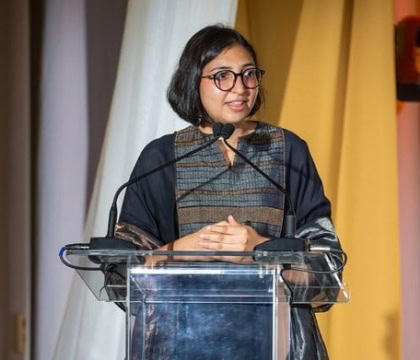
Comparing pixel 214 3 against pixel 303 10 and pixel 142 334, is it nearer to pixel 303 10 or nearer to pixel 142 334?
pixel 303 10

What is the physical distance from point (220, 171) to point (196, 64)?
0.21 meters

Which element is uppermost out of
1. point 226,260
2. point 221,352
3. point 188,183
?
point 188,183

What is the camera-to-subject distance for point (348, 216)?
2.59m

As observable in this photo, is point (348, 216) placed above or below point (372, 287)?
above

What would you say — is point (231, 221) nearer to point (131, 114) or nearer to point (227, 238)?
point (227, 238)

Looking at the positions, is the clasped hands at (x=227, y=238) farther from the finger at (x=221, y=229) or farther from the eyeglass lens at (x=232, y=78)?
the eyeglass lens at (x=232, y=78)

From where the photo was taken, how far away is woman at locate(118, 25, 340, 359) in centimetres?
168

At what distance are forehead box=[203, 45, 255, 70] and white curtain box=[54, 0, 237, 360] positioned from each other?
0.59 m

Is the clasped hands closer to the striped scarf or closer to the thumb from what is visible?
the thumb

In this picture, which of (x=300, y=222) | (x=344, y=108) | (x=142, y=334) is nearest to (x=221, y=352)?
(x=142, y=334)

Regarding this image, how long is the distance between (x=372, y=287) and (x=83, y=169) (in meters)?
0.94

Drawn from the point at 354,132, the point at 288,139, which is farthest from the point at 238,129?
the point at 354,132

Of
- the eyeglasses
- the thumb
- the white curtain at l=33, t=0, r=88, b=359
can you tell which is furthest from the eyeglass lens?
the white curtain at l=33, t=0, r=88, b=359

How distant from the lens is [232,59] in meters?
1.70
